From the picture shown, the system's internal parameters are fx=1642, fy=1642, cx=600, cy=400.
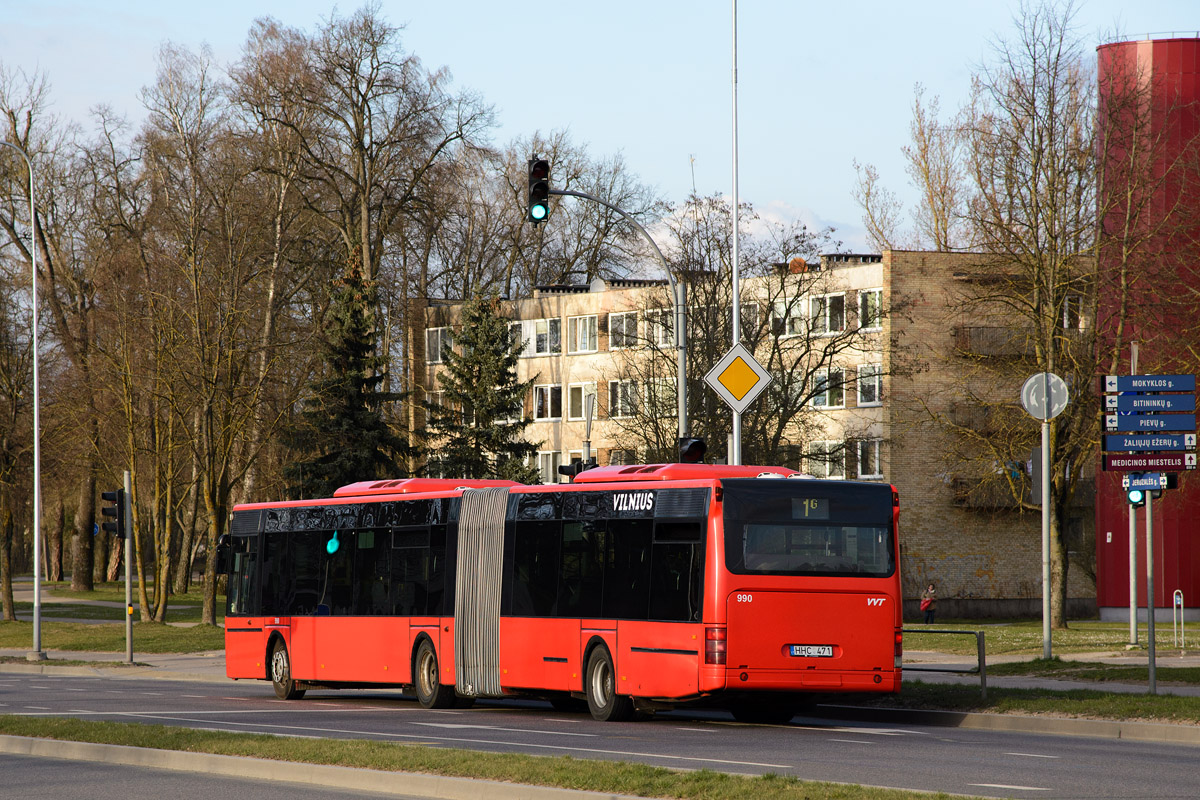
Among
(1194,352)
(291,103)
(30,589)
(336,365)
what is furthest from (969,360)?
(30,589)

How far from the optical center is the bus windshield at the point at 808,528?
18.5 m

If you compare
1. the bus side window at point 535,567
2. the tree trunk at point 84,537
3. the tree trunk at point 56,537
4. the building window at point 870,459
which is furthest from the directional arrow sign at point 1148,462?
the tree trunk at point 56,537

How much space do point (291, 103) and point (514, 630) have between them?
36.9 metres

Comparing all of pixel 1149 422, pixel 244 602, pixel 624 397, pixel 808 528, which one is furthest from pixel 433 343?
pixel 808 528

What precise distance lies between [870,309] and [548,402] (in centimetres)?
2683

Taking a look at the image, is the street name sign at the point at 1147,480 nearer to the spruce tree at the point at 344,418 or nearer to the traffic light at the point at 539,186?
the traffic light at the point at 539,186

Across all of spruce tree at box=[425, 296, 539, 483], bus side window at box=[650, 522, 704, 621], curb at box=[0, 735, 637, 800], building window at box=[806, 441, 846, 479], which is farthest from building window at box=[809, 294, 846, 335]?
curb at box=[0, 735, 637, 800]

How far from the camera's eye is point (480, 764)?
1284cm

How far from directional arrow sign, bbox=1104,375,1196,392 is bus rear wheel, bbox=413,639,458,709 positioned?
9.72m

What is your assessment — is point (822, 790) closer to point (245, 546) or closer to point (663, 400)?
point (245, 546)

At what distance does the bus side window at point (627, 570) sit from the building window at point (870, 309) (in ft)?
91.3

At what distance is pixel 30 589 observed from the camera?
248 feet

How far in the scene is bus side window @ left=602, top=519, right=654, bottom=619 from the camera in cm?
1942

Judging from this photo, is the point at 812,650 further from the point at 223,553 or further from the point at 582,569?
the point at 223,553
